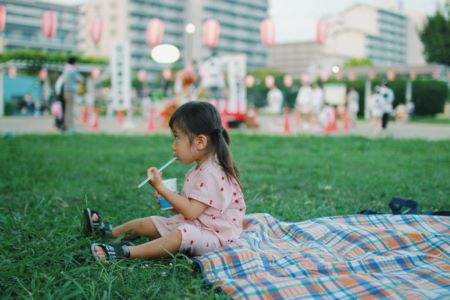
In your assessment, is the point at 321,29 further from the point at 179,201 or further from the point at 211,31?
the point at 179,201

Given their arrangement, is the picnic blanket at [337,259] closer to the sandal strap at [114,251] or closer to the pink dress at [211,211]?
the pink dress at [211,211]

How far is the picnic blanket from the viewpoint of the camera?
1.86m

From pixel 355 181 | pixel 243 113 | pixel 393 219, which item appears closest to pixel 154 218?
pixel 393 219

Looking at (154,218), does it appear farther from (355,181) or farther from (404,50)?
(404,50)

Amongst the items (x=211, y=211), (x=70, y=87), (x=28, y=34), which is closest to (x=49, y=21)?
(x=70, y=87)

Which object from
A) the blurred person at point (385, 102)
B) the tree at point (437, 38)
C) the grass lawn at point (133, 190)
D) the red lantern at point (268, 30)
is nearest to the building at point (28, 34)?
the red lantern at point (268, 30)

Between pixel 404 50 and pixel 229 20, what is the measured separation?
41.7 metres

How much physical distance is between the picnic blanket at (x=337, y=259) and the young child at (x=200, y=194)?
0.44ft

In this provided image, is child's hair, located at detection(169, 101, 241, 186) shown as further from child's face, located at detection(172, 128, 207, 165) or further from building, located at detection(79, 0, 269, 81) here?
building, located at detection(79, 0, 269, 81)

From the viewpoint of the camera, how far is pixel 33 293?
5.98 feet

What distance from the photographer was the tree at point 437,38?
22594 millimetres

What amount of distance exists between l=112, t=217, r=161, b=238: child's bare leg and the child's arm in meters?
0.32

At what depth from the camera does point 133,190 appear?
4.25m

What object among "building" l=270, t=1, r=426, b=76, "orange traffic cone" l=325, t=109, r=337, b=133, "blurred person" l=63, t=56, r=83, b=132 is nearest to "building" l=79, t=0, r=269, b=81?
"building" l=270, t=1, r=426, b=76
